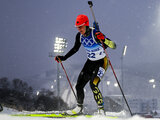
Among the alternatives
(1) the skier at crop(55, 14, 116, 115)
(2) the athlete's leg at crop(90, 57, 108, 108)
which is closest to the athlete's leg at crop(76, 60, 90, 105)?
(1) the skier at crop(55, 14, 116, 115)

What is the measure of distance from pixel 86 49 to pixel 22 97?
3176 centimetres

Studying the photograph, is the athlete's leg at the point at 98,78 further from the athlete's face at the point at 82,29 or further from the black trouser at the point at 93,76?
the athlete's face at the point at 82,29

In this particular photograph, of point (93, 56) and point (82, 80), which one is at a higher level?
point (93, 56)

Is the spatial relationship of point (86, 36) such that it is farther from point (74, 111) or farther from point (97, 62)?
point (74, 111)

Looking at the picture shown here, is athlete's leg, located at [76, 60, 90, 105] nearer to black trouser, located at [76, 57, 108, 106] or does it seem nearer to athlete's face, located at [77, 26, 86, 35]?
black trouser, located at [76, 57, 108, 106]

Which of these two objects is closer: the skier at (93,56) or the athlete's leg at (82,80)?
the skier at (93,56)

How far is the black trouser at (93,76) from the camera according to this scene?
4.88 metres

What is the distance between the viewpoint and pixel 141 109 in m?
69.6

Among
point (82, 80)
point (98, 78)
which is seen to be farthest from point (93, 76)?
point (82, 80)

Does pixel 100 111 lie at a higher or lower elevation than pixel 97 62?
lower

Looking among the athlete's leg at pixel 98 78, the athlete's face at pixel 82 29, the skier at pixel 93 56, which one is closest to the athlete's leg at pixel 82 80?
the skier at pixel 93 56

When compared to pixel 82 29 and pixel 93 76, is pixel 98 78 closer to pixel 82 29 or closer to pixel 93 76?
pixel 93 76

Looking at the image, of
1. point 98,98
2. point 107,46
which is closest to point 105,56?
point 107,46

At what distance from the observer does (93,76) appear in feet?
16.0
